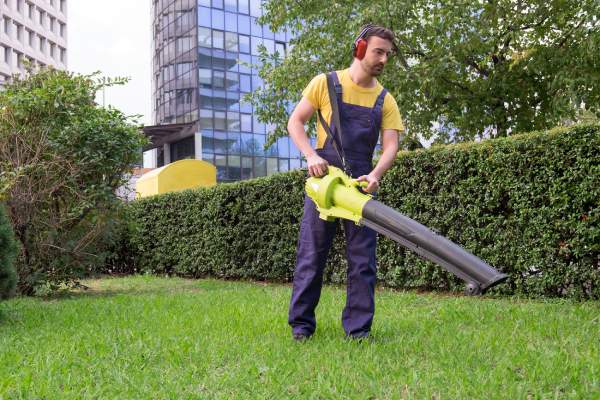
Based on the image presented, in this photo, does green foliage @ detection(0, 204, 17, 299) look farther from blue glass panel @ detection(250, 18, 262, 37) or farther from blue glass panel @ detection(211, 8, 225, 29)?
blue glass panel @ detection(250, 18, 262, 37)

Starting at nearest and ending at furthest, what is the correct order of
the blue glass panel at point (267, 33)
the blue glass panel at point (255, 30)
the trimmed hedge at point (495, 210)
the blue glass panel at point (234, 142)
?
the trimmed hedge at point (495, 210) < the blue glass panel at point (234, 142) < the blue glass panel at point (255, 30) < the blue glass panel at point (267, 33)

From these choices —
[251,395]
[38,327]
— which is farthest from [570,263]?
[38,327]

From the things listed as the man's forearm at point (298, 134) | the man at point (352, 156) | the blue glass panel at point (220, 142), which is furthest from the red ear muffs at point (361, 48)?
the blue glass panel at point (220, 142)

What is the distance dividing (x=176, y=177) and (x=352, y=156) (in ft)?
48.1

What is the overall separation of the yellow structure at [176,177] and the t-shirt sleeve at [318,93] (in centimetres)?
1327

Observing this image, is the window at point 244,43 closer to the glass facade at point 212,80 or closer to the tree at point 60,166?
the glass facade at point 212,80

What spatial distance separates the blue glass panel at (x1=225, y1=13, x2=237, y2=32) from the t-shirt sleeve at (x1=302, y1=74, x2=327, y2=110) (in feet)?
137

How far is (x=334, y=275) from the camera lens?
993 centimetres

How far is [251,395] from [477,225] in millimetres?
5241

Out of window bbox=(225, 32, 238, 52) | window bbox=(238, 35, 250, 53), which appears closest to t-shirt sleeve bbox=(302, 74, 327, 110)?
window bbox=(225, 32, 238, 52)

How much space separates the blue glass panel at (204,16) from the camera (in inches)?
1683

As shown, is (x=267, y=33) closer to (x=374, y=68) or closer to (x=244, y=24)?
(x=244, y=24)

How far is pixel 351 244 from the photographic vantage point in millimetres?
4164

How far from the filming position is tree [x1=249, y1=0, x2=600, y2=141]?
11.6 m
